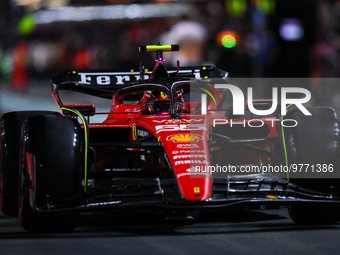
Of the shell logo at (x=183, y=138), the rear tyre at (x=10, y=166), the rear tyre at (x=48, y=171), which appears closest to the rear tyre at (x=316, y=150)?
the shell logo at (x=183, y=138)

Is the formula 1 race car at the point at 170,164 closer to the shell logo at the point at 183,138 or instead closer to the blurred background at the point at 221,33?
the shell logo at the point at 183,138

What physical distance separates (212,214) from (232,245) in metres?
A: 2.01

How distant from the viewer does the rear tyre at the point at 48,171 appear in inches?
238

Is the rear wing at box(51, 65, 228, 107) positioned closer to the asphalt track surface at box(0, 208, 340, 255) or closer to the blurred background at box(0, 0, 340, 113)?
the asphalt track surface at box(0, 208, 340, 255)

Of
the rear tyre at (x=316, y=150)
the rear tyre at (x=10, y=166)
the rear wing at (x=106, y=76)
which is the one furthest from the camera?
the rear wing at (x=106, y=76)

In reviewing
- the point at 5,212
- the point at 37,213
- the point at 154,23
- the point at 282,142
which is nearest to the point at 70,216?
the point at 37,213

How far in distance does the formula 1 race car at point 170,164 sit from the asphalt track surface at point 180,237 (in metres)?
0.21

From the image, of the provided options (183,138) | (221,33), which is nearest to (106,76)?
(183,138)

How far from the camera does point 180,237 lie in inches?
232

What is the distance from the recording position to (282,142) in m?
6.73

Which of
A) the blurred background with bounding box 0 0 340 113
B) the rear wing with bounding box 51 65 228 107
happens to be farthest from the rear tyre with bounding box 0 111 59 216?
the blurred background with bounding box 0 0 340 113

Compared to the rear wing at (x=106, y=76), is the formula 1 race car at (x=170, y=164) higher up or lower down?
lower down

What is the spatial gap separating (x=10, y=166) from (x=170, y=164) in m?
1.67

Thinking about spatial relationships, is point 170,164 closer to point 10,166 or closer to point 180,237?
point 180,237
